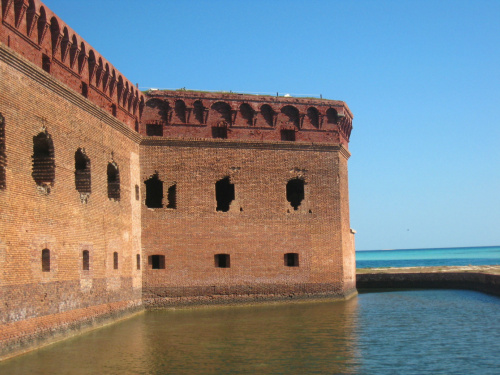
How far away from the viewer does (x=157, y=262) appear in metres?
25.3

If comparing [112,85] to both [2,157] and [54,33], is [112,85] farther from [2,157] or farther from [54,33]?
[2,157]

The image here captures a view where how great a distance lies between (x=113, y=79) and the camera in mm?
22516

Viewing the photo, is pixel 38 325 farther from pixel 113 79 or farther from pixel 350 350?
pixel 113 79

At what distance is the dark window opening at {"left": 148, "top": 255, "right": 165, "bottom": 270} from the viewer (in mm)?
25094

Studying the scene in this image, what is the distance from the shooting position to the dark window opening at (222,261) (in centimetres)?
2572

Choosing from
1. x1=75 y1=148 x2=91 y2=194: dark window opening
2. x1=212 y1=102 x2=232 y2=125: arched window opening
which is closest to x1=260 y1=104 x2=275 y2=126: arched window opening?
x1=212 y1=102 x2=232 y2=125: arched window opening

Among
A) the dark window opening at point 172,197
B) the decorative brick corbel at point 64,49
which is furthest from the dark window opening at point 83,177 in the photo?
the dark window opening at point 172,197

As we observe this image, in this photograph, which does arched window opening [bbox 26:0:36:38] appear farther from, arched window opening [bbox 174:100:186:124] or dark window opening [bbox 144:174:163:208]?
dark window opening [bbox 144:174:163:208]

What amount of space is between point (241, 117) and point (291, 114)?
2106 mm

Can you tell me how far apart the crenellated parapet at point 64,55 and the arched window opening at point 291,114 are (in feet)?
19.8

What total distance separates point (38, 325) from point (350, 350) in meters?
7.01

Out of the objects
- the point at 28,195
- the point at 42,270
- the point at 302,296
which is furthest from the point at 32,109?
the point at 302,296

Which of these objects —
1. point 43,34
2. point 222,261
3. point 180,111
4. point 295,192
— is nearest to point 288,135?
point 295,192

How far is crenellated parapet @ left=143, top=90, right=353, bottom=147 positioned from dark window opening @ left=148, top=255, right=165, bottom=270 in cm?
449
